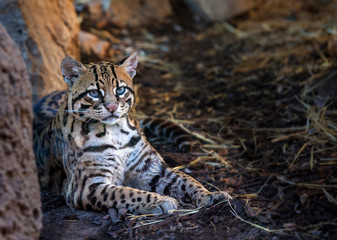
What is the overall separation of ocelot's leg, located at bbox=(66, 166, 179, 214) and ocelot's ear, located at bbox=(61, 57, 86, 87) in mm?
1052

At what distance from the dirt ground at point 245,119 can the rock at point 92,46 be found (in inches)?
15.5

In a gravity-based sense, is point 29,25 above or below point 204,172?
above

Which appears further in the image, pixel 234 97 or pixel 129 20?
pixel 129 20

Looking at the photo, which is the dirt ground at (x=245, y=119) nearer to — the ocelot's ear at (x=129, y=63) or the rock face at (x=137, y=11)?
the rock face at (x=137, y=11)

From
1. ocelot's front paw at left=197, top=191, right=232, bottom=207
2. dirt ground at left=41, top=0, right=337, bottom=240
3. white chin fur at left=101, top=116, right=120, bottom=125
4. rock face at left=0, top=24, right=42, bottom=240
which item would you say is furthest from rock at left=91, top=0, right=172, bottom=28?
rock face at left=0, top=24, right=42, bottom=240

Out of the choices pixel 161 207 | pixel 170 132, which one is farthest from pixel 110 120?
pixel 170 132

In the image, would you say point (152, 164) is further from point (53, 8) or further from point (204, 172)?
point (53, 8)

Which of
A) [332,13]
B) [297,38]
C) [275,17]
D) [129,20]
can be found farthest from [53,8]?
[332,13]

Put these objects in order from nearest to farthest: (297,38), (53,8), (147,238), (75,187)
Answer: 1. (147,238)
2. (75,187)
3. (53,8)
4. (297,38)

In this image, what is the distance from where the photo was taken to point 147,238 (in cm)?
421

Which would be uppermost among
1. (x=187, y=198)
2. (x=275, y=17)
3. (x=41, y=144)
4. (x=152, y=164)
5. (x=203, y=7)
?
(x=203, y=7)

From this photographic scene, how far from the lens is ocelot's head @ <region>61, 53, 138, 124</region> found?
15.8ft

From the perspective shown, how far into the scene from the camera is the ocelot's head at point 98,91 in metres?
Answer: 4.81

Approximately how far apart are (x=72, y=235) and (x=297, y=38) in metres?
8.37
